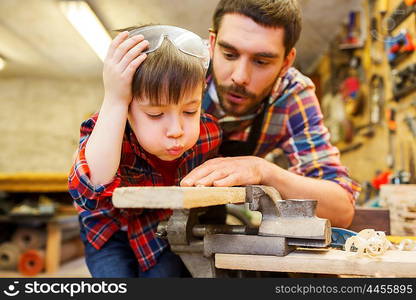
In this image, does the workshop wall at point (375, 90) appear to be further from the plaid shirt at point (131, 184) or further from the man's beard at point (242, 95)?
the plaid shirt at point (131, 184)

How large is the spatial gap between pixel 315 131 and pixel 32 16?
13.3 feet

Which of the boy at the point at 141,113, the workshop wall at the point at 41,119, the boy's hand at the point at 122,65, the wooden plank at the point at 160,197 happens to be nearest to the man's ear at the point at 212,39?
the boy at the point at 141,113

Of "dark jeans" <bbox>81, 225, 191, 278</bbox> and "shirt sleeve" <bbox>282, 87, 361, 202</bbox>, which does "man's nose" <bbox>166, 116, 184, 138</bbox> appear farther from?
"shirt sleeve" <bbox>282, 87, 361, 202</bbox>

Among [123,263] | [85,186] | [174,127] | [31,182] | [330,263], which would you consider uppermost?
[174,127]

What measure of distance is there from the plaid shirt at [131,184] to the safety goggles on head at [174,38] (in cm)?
18

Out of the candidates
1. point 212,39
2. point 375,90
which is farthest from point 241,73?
point 375,90

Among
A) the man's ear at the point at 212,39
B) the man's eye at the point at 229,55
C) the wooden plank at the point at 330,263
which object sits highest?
the man's ear at the point at 212,39

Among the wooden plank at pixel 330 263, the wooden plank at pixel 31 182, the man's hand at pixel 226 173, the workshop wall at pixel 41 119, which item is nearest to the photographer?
the wooden plank at pixel 330 263

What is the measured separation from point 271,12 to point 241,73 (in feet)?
0.53

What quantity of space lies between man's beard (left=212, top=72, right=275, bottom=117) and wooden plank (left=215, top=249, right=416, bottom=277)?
0.46 metres

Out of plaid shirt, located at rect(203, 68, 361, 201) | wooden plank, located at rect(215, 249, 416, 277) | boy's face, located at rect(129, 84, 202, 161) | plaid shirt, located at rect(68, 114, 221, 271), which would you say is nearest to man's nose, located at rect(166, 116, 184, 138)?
boy's face, located at rect(129, 84, 202, 161)

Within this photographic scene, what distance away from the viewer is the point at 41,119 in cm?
744

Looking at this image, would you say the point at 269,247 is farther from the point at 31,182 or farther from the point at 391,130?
the point at 31,182

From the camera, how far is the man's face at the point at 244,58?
3.73ft
